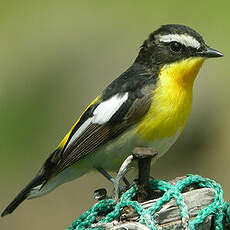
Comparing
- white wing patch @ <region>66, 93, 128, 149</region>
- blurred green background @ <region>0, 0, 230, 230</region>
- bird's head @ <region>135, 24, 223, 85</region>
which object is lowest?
blurred green background @ <region>0, 0, 230, 230</region>

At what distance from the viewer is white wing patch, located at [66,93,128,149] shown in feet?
16.1

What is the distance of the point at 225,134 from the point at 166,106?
15.9 ft

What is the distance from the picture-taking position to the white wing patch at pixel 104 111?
193 inches

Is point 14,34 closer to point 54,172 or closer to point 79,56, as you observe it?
point 79,56

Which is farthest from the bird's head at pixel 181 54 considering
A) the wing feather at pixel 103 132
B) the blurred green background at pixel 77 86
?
the blurred green background at pixel 77 86

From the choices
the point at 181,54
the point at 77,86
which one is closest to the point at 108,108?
the point at 181,54

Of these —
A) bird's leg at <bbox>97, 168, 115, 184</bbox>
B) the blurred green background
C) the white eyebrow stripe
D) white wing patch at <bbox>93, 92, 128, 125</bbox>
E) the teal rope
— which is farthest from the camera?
the blurred green background

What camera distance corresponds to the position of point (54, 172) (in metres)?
4.82

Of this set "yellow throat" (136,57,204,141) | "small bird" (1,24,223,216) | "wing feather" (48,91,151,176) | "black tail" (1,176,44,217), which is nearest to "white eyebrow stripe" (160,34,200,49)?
"small bird" (1,24,223,216)

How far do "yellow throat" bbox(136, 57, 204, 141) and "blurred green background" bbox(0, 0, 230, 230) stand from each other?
4.12 metres

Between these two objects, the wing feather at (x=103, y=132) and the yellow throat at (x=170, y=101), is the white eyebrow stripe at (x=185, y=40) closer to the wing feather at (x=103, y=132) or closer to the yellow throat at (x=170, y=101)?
the yellow throat at (x=170, y=101)

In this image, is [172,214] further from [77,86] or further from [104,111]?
[77,86]

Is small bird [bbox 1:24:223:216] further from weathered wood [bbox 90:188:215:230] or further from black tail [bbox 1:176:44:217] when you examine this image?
weathered wood [bbox 90:188:215:230]

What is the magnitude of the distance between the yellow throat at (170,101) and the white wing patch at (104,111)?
291 millimetres
